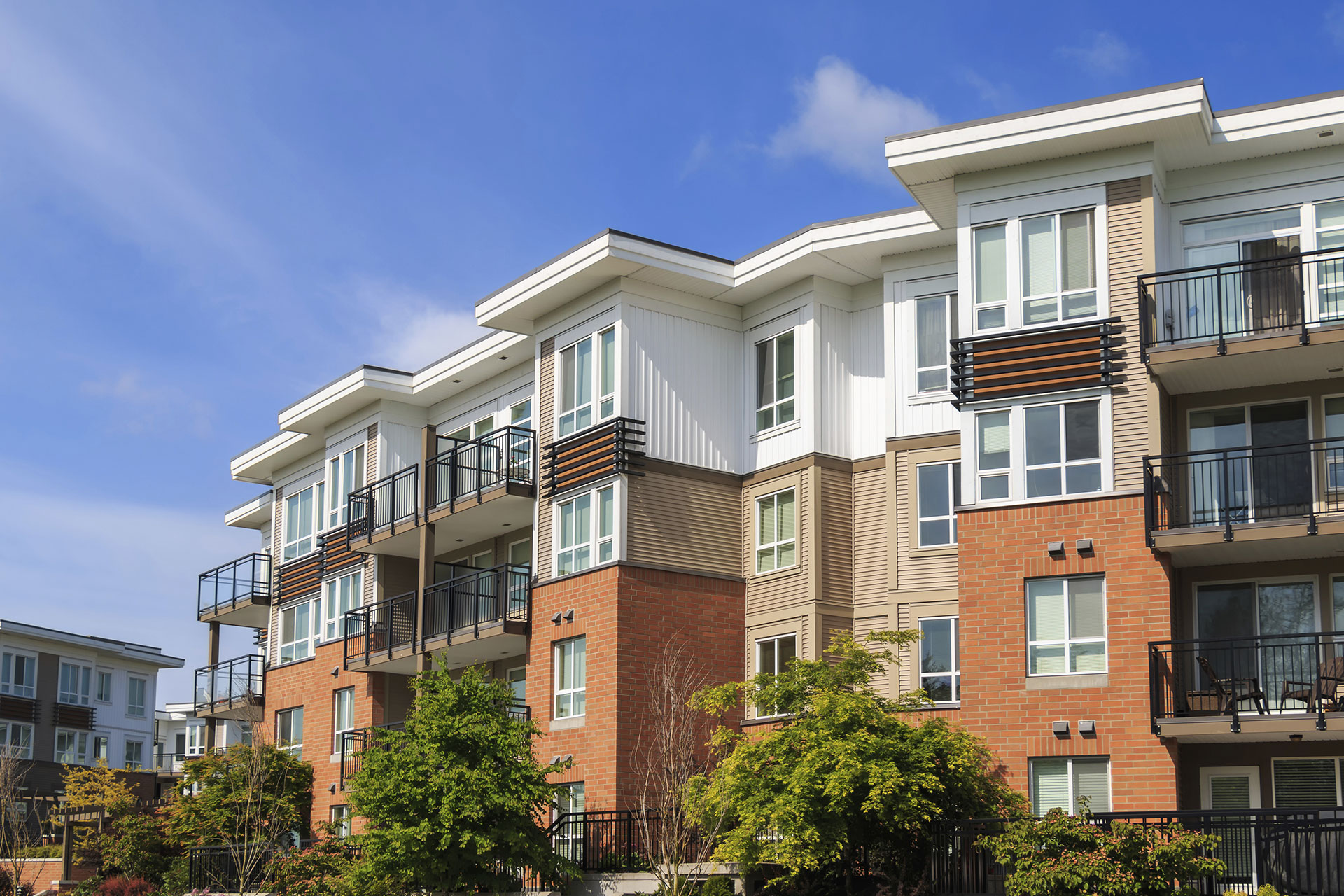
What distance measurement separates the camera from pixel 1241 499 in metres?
25.0

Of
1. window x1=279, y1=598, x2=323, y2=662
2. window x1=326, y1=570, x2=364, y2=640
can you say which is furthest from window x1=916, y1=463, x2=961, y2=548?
window x1=279, y1=598, x2=323, y2=662

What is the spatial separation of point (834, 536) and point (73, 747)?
46014mm

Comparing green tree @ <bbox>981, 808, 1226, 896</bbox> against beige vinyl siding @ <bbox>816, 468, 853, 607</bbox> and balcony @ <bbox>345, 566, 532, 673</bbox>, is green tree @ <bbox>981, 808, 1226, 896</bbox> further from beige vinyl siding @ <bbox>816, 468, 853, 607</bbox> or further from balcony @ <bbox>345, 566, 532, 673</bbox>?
balcony @ <bbox>345, 566, 532, 673</bbox>

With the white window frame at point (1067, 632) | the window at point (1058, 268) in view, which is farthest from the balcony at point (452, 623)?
the window at point (1058, 268)

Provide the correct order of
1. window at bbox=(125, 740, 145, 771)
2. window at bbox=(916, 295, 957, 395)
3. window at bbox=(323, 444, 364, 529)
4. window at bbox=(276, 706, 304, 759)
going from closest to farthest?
window at bbox=(916, 295, 957, 395), window at bbox=(323, 444, 364, 529), window at bbox=(276, 706, 304, 759), window at bbox=(125, 740, 145, 771)

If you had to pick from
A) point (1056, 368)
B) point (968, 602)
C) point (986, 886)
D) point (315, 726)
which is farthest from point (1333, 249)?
point (315, 726)

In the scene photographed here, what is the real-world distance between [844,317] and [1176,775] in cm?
1250

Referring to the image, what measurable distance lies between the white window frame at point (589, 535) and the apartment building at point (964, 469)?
0.26 ft

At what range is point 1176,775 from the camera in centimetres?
2322

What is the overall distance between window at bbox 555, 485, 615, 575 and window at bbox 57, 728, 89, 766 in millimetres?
39827

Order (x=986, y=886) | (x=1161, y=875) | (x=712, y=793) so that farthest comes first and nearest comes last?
(x=712, y=793) → (x=986, y=886) → (x=1161, y=875)

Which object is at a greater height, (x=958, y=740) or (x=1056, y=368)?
(x=1056, y=368)

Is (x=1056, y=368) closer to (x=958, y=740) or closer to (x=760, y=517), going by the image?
(x=958, y=740)

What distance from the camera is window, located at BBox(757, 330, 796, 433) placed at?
3209cm
